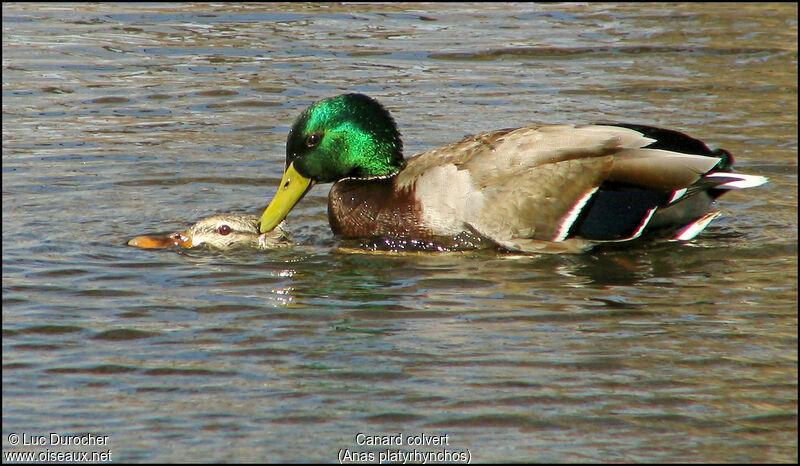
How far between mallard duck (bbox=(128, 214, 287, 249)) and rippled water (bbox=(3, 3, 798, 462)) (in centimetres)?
12

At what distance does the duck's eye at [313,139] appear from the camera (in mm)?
8320

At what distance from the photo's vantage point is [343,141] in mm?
8383

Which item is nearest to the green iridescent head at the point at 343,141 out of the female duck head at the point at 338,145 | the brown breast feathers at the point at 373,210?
the female duck head at the point at 338,145

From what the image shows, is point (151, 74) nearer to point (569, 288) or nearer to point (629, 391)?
point (569, 288)

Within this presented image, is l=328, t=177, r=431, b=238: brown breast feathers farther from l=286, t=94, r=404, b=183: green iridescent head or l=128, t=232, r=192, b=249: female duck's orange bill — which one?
l=128, t=232, r=192, b=249: female duck's orange bill

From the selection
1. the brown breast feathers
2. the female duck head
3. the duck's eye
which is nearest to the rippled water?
the brown breast feathers

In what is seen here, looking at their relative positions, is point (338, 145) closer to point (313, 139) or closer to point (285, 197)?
point (313, 139)

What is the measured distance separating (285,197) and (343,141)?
1.68 feet

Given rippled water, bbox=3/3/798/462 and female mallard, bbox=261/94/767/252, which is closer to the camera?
rippled water, bbox=3/3/798/462

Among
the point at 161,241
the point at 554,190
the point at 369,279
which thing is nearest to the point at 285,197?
the point at 161,241

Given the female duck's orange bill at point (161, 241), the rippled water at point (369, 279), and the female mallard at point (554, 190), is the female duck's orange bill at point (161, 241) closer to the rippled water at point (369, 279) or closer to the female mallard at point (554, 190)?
the rippled water at point (369, 279)

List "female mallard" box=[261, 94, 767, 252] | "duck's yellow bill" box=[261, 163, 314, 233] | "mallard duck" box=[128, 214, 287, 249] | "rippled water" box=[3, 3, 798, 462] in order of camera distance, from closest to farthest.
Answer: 1. "rippled water" box=[3, 3, 798, 462]
2. "female mallard" box=[261, 94, 767, 252]
3. "mallard duck" box=[128, 214, 287, 249]
4. "duck's yellow bill" box=[261, 163, 314, 233]

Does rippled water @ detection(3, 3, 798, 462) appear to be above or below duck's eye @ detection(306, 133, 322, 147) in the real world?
below

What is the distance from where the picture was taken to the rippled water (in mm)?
5441
